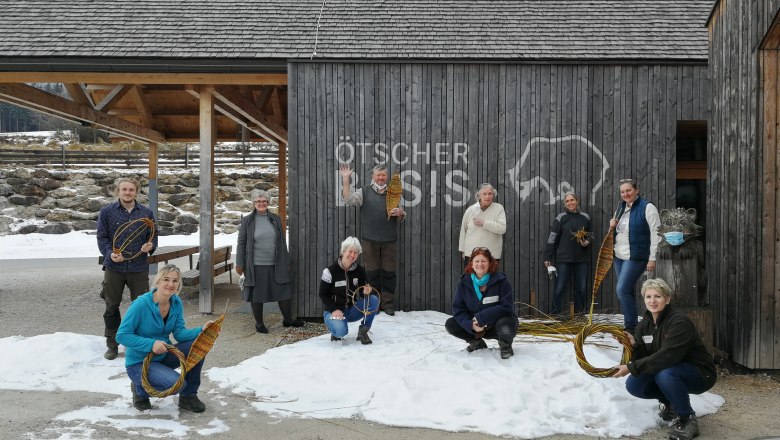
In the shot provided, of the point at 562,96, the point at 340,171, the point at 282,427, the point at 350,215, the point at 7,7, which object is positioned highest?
the point at 7,7

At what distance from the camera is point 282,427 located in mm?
4207

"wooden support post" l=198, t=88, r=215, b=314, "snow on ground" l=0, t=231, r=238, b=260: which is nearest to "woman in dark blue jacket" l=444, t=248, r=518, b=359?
"wooden support post" l=198, t=88, r=215, b=314

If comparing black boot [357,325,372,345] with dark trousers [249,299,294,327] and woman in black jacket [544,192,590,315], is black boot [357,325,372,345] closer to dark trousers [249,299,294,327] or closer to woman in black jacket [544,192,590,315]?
dark trousers [249,299,294,327]

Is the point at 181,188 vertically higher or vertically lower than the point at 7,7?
lower

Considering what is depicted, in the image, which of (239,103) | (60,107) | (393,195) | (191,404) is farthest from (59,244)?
(191,404)

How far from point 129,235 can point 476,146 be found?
160 inches

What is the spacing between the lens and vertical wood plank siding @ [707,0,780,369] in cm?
532

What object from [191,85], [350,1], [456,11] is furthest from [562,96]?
[191,85]

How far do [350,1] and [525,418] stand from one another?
6844mm

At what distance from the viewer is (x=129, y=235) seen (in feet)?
20.1

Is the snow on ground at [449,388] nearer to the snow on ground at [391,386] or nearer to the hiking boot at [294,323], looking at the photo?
the snow on ground at [391,386]

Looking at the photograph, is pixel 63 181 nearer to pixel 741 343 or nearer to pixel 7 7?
pixel 7 7

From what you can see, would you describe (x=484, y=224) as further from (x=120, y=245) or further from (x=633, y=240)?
(x=120, y=245)

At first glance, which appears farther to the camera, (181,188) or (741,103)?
(181,188)
